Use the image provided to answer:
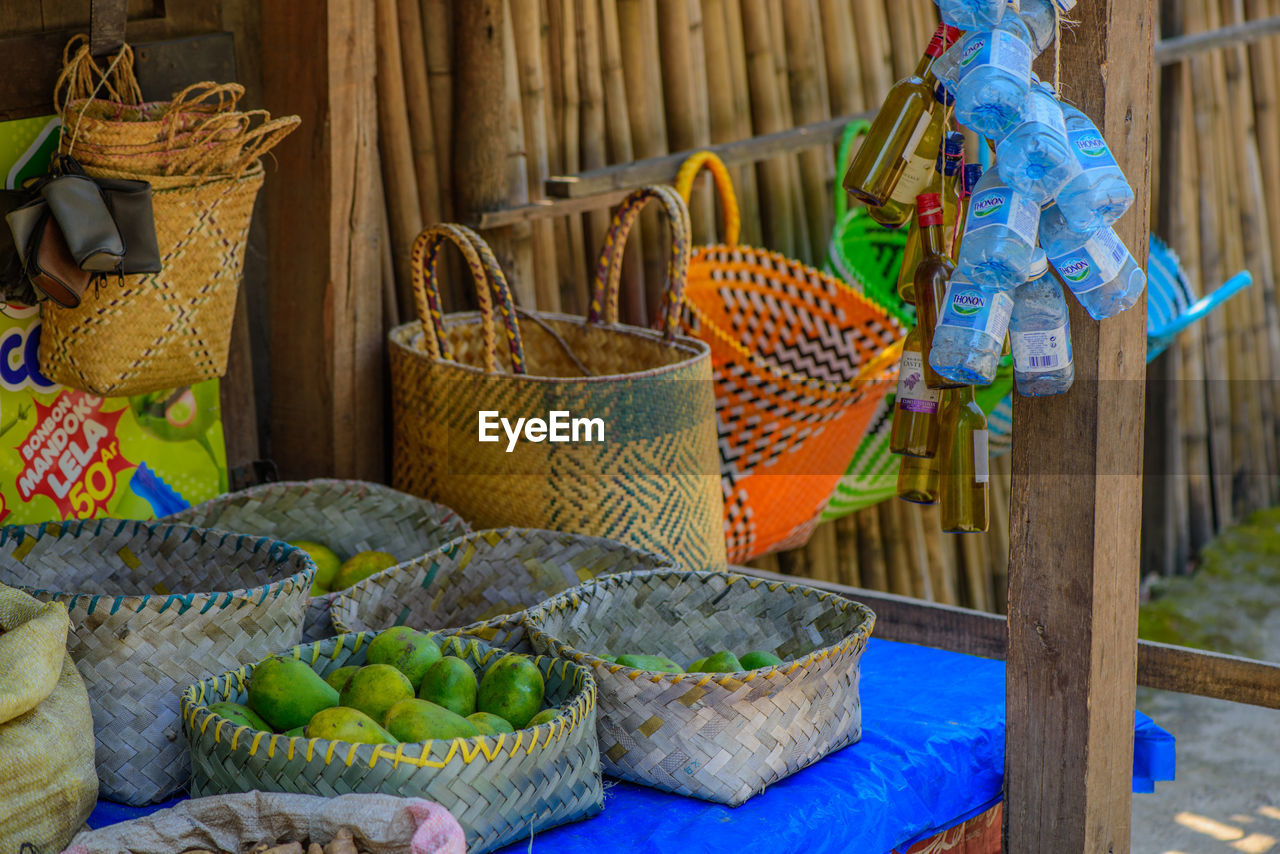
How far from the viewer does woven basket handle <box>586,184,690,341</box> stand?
2.61m

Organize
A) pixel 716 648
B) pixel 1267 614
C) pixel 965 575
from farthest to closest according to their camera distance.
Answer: pixel 1267 614
pixel 965 575
pixel 716 648

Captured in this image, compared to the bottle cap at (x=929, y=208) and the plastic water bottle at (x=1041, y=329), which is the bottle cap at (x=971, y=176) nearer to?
the bottle cap at (x=929, y=208)

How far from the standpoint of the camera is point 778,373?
2916mm

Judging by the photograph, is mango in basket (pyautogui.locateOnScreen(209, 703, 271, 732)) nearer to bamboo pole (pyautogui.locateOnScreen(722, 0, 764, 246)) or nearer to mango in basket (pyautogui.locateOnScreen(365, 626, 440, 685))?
mango in basket (pyautogui.locateOnScreen(365, 626, 440, 685))

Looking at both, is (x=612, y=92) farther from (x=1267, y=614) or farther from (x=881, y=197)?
(x=1267, y=614)

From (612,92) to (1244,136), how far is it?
3451mm

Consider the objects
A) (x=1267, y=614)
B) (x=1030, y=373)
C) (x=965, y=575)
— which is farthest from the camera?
(x=1267, y=614)

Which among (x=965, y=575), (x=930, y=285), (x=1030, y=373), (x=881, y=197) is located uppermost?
(x=881, y=197)

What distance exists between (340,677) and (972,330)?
96cm

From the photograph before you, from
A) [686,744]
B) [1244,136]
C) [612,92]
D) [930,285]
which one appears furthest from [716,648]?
[1244,136]

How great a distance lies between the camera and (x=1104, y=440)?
5.73 ft

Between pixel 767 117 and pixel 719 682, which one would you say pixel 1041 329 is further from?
pixel 767 117

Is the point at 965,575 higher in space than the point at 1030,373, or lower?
lower

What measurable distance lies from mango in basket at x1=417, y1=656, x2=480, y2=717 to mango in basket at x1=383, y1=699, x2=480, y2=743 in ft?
0.22
